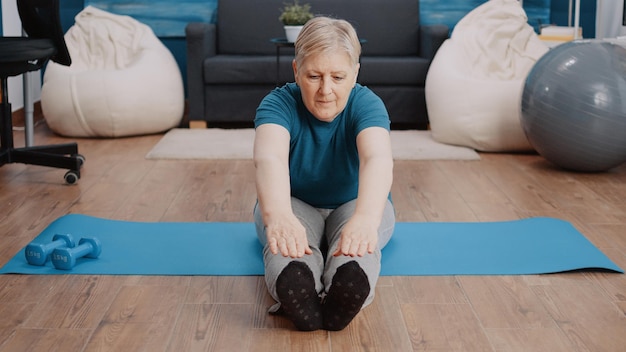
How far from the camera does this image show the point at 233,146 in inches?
169

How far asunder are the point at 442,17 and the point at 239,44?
1390mm

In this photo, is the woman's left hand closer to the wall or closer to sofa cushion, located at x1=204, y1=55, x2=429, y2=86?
sofa cushion, located at x1=204, y1=55, x2=429, y2=86

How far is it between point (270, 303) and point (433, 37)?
325cm

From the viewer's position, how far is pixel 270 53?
534 centimetres

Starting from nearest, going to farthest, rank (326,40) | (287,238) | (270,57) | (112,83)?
(287,238)
(326,40)
(112,83)
(270,57)

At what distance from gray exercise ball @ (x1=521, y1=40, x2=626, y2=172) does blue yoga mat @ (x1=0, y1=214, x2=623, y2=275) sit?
0.79 metres

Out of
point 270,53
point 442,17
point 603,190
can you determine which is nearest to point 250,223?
point 603,190

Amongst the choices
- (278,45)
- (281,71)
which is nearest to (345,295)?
(278,45)

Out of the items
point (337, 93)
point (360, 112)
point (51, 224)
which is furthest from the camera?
point (51, 224)

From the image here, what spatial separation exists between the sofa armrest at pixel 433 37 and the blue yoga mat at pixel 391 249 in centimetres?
233

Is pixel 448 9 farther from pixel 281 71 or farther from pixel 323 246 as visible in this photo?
pixel 323 246

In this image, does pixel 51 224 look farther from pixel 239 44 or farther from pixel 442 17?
pixel 442 17

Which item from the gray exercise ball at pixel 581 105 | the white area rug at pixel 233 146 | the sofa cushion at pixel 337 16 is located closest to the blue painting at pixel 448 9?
the sofa cushion at pixel 337 16

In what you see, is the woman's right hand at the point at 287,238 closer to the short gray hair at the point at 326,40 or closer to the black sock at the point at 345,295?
the black sock at the point at 345,295
